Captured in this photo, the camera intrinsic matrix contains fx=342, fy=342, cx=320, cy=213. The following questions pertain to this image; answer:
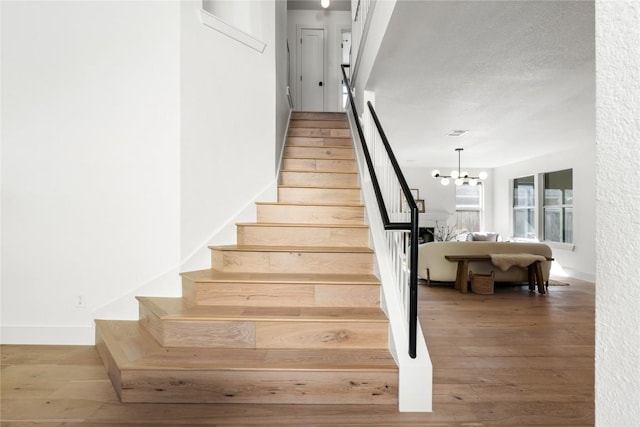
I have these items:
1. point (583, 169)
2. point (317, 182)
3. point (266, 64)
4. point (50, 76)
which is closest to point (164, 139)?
point (50, 76)

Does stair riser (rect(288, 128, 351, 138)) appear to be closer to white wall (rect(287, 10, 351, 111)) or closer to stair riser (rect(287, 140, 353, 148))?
stair riser (rect(287, 140, 353, 148))

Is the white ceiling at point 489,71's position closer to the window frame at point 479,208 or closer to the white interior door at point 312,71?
the white interior door at point 312,71

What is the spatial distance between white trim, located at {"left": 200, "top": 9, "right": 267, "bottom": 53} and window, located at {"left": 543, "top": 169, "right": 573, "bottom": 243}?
6242 millimetres

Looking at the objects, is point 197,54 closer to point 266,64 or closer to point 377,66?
point 266,64

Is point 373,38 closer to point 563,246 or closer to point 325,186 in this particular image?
point 325,186

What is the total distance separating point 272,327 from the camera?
1.96 m

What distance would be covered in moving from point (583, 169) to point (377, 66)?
5.05m

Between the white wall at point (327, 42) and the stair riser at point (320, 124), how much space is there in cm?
183

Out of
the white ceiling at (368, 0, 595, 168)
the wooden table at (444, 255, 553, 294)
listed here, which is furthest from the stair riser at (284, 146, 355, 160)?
the wooden table at (444, 255, 553, 294)

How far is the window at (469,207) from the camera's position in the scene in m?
9.16

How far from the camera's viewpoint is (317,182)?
3637 millimetres

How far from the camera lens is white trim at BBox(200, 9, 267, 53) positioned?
2.72 meters

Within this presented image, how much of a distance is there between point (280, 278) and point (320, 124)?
9.83ft

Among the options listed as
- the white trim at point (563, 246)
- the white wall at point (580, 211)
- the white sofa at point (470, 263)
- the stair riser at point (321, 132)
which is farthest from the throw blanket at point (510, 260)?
the stair riser at point (321, 132)
